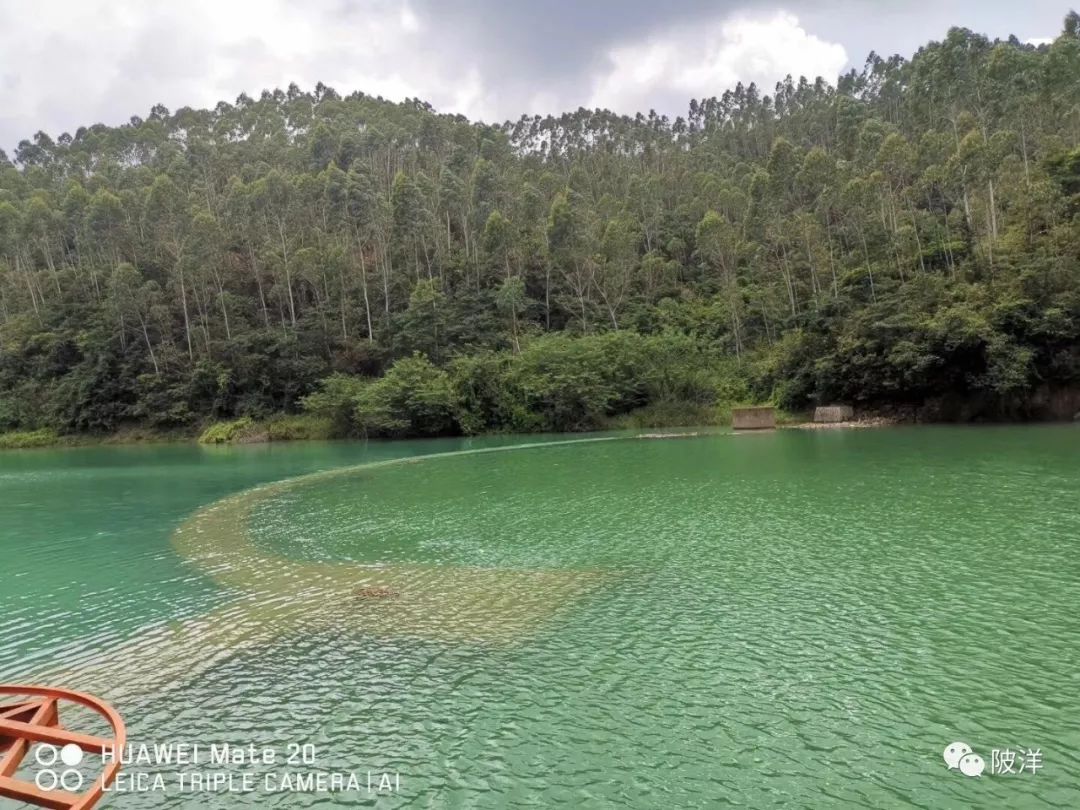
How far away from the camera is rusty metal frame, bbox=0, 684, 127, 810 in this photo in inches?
137

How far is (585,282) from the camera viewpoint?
174ft

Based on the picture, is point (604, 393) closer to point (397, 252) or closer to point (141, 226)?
point (397, 252)

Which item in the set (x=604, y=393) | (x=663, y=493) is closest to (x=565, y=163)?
(x=604, y=393)

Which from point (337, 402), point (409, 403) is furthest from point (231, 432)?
point (409, 403)

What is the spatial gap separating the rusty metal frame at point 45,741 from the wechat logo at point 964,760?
18.8 feet

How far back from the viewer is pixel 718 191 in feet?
208

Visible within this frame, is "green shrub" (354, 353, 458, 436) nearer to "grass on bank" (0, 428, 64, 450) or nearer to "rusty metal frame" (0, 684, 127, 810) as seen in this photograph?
"grass on bank" (0, 428, 64, 450)

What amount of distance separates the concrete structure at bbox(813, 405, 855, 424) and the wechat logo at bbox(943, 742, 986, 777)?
3363cm

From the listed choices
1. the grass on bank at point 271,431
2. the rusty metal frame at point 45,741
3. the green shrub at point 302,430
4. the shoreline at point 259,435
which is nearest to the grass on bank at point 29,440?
the shoreline at point 259,435

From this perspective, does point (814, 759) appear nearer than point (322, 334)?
Yes

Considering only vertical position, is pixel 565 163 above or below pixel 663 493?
above

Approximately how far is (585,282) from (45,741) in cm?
5081

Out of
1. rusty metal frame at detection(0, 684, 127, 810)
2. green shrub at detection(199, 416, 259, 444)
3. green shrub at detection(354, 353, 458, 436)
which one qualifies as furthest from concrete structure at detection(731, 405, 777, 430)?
rusty metal frame at detection(0, 684, 127, 810)

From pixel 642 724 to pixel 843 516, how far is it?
31.6 ft
